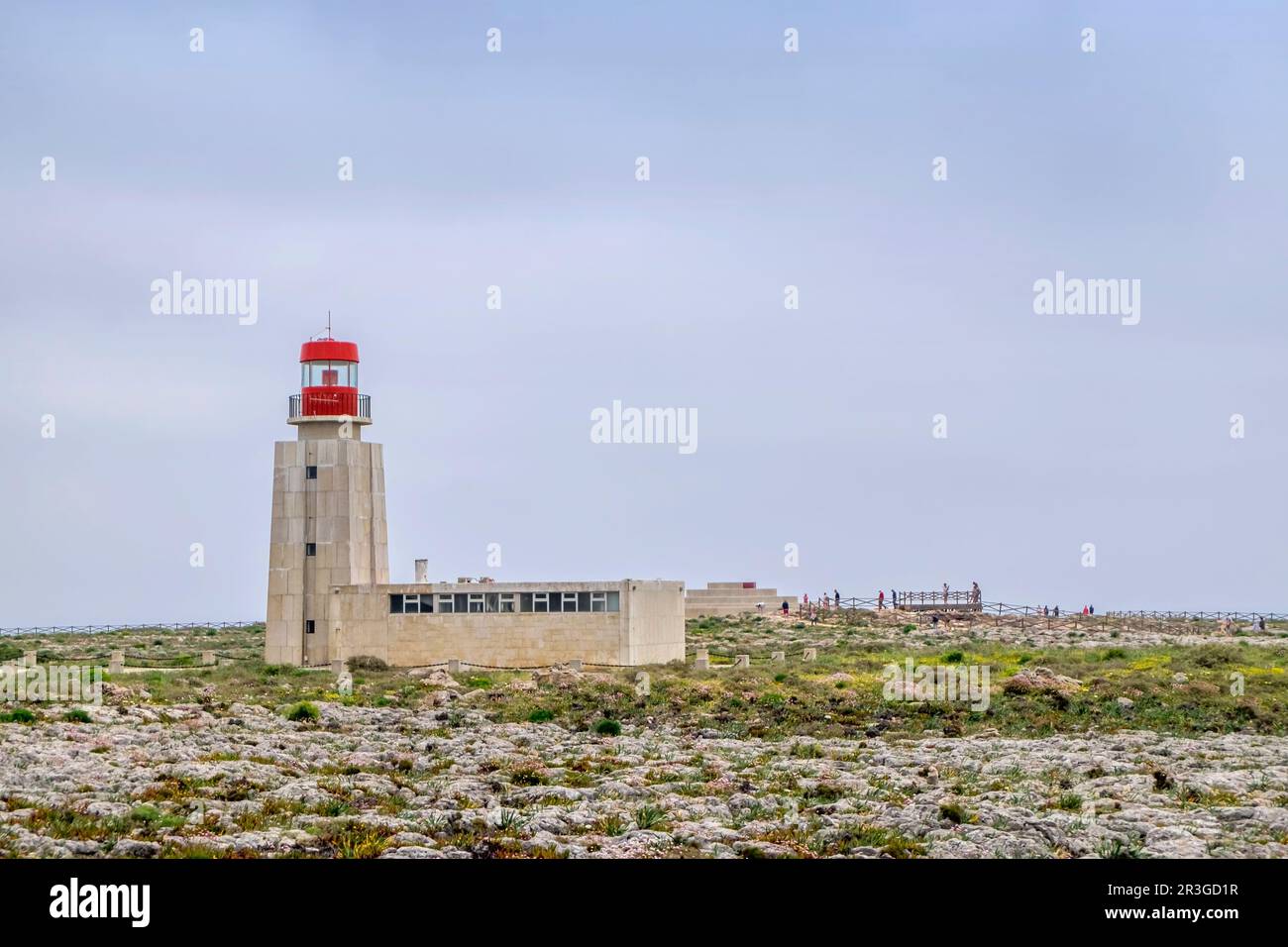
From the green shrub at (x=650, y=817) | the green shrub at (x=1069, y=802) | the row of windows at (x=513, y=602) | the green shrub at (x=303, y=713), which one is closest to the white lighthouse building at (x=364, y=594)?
the row of windows at (x=513, y=602)

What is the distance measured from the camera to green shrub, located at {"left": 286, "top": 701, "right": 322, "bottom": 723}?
46438 millimetres

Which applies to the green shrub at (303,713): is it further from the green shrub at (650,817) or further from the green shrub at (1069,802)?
the green shrub at (1069,802)

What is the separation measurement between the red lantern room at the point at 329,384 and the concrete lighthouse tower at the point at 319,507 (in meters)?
0.04

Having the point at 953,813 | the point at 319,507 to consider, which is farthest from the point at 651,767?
the point at 319,507

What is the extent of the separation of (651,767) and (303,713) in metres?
14.4

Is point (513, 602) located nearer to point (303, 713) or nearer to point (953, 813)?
point (303, 713)

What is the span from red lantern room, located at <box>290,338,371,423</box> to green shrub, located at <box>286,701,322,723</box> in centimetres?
2061

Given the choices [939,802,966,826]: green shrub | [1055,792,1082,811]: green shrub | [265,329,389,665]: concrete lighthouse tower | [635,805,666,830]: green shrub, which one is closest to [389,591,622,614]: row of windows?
[265,329,389,665]: concrete lighthouse tower

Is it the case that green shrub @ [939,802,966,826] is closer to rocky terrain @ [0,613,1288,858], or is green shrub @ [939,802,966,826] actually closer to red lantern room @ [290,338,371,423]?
rocky terrain @ [0,613,1288,858]

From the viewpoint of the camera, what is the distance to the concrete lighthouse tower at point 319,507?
2601 inches

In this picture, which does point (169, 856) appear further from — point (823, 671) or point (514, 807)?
point (823, 671)
